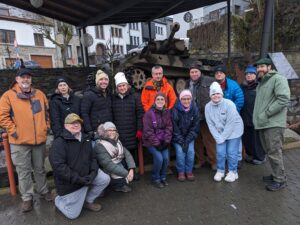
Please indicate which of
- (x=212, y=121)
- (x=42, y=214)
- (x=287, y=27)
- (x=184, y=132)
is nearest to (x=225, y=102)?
(x=212, y=121)

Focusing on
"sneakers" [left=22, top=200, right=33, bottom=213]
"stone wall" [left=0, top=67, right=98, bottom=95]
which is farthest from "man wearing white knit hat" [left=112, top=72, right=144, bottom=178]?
"stone wall" [left=0, top=67, right=98, bottom=95]

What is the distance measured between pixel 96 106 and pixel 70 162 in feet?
3.49

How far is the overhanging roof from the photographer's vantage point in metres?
6.94

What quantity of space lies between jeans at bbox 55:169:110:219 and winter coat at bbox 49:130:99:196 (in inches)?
2.9

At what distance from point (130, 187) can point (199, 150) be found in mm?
1597

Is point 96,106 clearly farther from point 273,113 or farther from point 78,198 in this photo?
point 273,113

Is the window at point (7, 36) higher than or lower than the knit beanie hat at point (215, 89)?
higher

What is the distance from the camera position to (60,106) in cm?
411

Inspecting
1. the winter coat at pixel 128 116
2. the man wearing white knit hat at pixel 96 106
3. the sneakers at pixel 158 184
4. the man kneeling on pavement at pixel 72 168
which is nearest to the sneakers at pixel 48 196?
the man kneeling on pavement at pixel 72 168

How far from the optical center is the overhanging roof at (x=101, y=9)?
694cm

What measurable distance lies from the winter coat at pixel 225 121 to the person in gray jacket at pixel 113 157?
1.54 meters

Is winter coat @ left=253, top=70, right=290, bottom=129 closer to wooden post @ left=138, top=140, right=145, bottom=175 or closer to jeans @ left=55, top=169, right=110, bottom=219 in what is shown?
wooden post @ left=138, top=140, right=145, bottom=175

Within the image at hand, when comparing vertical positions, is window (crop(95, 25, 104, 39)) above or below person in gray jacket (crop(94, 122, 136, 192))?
above

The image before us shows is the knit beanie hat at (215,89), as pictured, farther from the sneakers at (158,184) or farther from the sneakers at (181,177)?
the sneakers at (158,184)
